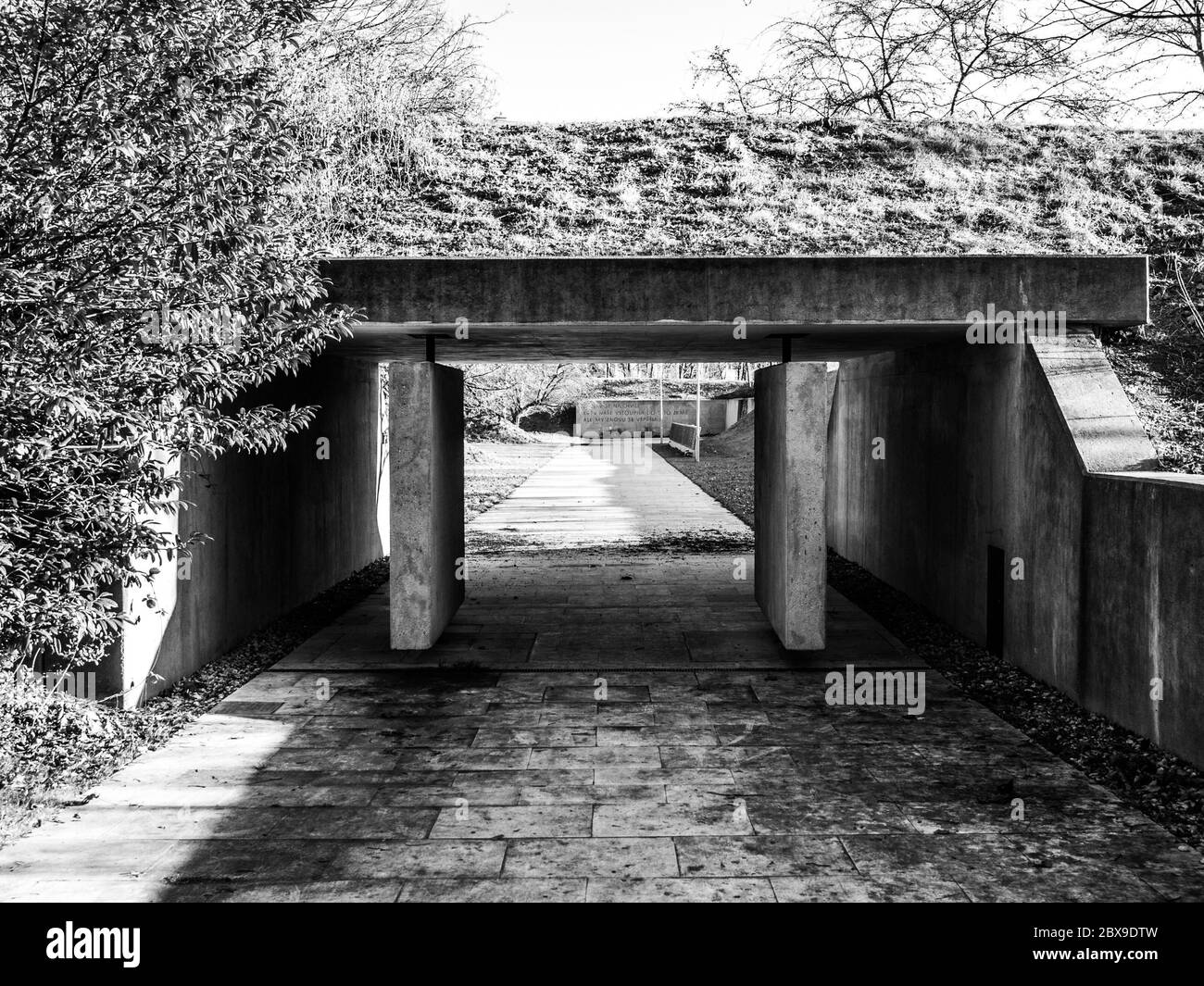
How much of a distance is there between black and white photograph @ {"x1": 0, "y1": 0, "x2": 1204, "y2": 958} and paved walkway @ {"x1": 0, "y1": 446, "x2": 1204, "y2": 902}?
34 millimetres

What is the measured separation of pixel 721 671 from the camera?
8.43 metres

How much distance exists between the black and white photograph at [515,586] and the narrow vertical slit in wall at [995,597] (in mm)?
37

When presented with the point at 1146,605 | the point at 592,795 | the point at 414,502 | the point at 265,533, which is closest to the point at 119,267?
the point at 592,795

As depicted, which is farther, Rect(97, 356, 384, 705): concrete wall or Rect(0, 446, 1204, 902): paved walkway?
Rect(97, 356, 384, 705): concrete wall

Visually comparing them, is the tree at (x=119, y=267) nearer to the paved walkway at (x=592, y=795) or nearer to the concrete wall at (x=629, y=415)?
the paved walkway at (x=592, y=795)

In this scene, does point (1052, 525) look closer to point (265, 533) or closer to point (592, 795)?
point (592, 795)

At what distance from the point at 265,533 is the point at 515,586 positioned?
343 centimetres

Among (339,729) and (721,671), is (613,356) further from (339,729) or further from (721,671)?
(339,729)

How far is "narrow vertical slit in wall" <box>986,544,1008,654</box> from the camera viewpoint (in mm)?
8641

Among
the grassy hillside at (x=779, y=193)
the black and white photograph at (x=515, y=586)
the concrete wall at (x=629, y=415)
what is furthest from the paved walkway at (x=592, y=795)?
the concrete wall at (x=629, y=415)

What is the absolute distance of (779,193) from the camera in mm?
18562

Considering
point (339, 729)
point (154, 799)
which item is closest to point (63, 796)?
point (154, 799)

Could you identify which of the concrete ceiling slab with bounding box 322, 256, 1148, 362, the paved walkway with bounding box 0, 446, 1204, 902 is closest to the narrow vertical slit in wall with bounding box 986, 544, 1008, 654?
the paved walkway with bounding box 0, 446, 1204, 902

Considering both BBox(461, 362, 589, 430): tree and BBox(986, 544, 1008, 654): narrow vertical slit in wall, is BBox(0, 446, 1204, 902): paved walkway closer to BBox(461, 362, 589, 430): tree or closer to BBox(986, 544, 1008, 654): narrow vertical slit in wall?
BBox(986, 544, 1008, 654): narrow vertical slit in wall
